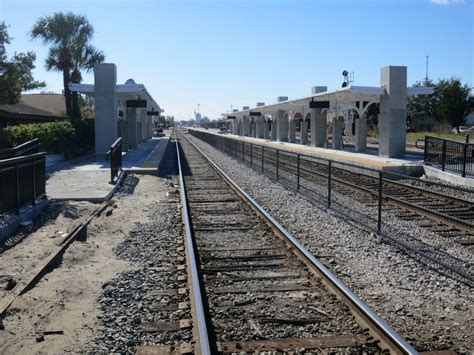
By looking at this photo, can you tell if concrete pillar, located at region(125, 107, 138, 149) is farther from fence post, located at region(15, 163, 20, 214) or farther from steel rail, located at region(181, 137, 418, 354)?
steel rail, located at region(181, 137, 418, 354)

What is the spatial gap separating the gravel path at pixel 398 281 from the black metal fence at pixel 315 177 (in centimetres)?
63

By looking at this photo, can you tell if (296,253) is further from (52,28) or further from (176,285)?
(52,28)

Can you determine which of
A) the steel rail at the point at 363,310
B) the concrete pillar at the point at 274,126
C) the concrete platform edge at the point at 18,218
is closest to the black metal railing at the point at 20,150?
the concrete platform edge at the point at 18,218

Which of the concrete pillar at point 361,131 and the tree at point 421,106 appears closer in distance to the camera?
the concrete pillar at point 361,131

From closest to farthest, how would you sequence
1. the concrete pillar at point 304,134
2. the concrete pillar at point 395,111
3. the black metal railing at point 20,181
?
the black metal railing at point 20,181
the concrete pillar at point 395,111
the concrete pillar at point 304,134

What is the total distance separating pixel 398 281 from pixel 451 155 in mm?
15163

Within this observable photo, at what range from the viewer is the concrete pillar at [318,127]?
41.3 m

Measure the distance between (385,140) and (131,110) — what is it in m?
23.2

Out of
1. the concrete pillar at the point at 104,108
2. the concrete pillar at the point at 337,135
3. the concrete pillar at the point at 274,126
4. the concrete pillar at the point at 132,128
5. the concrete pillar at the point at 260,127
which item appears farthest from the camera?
the concrete pillar at the point at 260,127

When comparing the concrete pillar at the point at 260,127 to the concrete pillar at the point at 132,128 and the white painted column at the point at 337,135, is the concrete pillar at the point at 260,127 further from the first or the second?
the white painted column at the point at 337,135

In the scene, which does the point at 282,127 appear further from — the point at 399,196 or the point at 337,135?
the point at 399,196

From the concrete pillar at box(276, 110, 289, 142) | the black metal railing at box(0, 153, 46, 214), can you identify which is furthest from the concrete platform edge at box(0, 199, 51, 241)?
the concrete pillar at box(276, 110, 289, 142)

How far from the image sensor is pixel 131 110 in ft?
147

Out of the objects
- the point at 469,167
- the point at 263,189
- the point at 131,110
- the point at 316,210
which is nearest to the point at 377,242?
the point at 316,210
